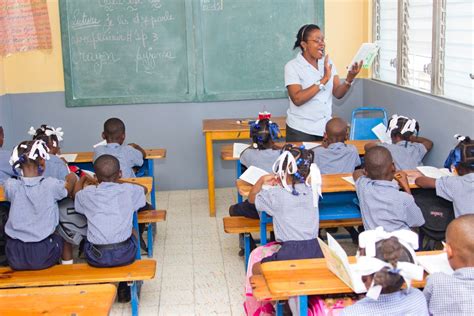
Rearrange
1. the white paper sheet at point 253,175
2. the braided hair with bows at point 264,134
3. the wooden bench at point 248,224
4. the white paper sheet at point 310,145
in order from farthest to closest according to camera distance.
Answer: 1. the white paper sheet at point 310,145
2. the braided hair with bows at point 264,134
3. the wooden bench at point 248,224
4. the white paper sheet at point 253,175

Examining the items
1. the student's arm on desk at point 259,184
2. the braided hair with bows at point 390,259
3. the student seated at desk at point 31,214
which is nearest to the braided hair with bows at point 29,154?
the student seated at desk at point 31,214

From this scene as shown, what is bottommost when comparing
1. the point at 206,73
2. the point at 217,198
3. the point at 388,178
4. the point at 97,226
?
the point at 217,198

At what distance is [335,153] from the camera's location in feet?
15.4

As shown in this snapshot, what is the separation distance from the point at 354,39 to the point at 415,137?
2240mm

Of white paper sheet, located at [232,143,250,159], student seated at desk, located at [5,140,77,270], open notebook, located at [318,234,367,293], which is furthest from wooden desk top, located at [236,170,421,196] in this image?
open notebook, located at [318,234,367,293]

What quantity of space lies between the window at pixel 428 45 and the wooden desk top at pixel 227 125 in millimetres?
1111

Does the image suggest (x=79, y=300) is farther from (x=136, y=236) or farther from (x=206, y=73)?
(x=206, y=73)

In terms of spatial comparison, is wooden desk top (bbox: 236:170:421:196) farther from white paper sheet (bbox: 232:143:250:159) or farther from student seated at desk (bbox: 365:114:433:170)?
white paper sheet (bbox: 232:143:250:159)

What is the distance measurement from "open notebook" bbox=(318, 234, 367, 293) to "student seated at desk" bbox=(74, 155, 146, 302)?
62.1 inches

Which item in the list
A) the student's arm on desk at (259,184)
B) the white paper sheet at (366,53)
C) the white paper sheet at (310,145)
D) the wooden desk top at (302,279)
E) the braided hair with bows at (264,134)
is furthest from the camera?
the white paper sheet at (366,53)

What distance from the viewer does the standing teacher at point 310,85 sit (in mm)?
5129

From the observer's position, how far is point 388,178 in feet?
12.2

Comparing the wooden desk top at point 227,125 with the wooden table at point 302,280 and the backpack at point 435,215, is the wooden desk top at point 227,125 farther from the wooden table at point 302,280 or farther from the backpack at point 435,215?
the wooden table at point 302,280

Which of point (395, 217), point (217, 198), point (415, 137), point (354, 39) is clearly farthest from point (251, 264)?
point (354, 39)
